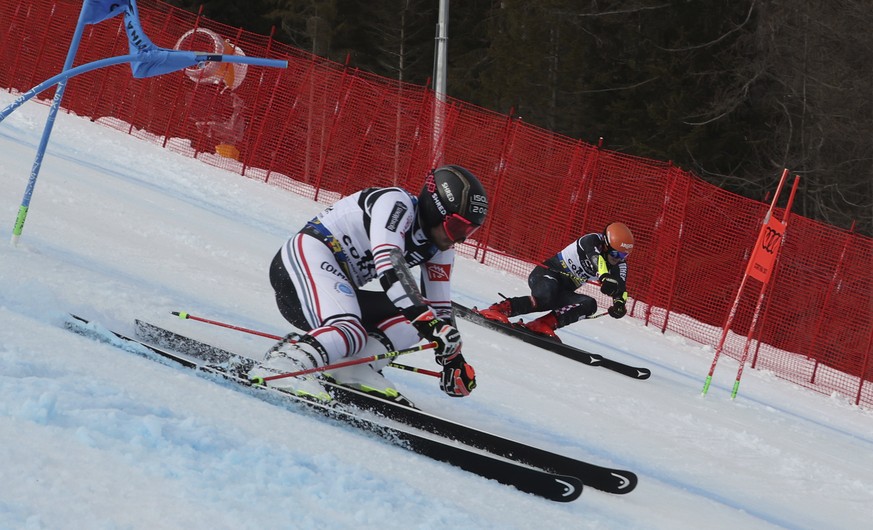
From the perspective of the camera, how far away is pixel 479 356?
7992 millimetres

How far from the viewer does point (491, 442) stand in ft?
15.3

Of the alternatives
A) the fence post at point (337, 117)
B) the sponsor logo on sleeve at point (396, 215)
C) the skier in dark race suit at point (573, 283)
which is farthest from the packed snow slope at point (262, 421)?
the fence post at point (337, 117)

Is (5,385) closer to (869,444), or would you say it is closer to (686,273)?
(869,444)

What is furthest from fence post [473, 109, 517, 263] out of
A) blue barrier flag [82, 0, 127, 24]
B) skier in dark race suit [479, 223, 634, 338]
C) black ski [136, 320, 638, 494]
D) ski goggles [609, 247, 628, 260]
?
black ski [136, 320, 638, 494]

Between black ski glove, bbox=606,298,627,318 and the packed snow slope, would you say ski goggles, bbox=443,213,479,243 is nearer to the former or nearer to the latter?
the packed snow slope

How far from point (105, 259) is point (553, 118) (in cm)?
2560

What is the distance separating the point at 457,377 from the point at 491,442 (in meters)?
0.37

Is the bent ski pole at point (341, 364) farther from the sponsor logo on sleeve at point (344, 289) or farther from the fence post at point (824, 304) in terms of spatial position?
the fence post at point (824, 304)

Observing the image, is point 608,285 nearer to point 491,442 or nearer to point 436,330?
point 491,442

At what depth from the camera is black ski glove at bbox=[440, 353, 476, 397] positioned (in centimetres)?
459

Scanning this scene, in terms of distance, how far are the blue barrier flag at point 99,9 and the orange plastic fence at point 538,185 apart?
9575 mm

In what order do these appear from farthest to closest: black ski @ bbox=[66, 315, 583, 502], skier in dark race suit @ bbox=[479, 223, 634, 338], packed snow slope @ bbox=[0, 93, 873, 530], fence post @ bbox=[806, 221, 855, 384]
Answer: fence post @ bbox=[806, 221, 855, 384] → skier in dark race suit @ bbox=[479, 223, 634, 338] → black ski @ bbox=[66, 315, 583, 502] → packed snow slope @ bbox=[0, 93, 873, 530]

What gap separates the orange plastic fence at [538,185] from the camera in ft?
46.4

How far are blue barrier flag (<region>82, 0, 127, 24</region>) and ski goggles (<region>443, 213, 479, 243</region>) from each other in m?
2.52
